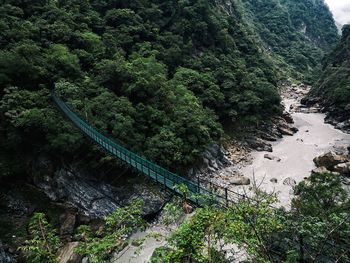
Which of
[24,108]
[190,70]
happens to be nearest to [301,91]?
[190,70]

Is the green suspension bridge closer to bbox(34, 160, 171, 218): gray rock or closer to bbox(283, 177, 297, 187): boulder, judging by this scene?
bbox(34, 160, 171, 218): gray rock

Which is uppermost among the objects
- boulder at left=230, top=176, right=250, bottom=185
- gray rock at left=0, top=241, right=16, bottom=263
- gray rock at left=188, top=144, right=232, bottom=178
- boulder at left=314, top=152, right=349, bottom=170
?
boulder at left=314, top=152, right=349, bottom=170

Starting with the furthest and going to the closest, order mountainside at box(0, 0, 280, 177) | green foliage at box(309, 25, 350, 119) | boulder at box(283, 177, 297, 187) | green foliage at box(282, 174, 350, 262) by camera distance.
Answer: green foliage at box(309, 25, 350, 119)
boulder at box(283, 177, 297, 187)
mountainside at box(0, 0, 280, 177)
green foliage at box(282, 174, 350, 262)

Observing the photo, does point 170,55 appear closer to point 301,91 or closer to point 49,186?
point 49,186

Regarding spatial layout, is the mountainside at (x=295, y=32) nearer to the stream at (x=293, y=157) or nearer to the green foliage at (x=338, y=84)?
the green foliage at (x=338, y=84)

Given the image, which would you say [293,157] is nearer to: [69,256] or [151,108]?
[151,108]

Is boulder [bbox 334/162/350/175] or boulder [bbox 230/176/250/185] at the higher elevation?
boulder [bbox 334/162/350/175]

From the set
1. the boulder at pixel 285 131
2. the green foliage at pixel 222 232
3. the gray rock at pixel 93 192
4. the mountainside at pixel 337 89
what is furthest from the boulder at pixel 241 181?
the mountainside at pixel 337 89

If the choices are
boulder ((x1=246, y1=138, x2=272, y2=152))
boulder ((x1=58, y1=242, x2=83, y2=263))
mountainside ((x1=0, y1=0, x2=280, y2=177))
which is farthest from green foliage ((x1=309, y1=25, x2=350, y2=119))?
boulder ((x1=58, y1=242, x2=83, y2=263))
